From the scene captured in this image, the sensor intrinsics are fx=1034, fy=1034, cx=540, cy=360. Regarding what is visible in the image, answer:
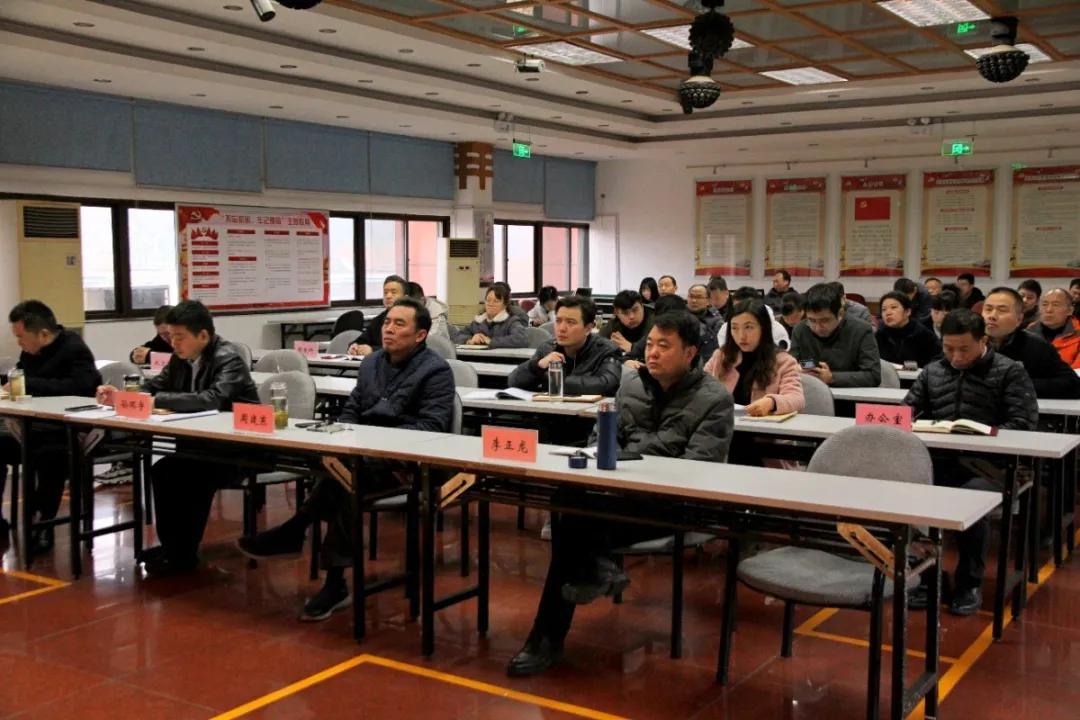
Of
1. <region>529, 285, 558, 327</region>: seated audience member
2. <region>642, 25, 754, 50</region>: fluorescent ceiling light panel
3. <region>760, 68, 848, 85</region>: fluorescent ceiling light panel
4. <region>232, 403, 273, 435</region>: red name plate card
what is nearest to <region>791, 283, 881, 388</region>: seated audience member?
<region>642, 25, 754, 50</region>: fluorescent ceiling light panel

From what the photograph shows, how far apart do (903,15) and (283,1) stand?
15.0ft

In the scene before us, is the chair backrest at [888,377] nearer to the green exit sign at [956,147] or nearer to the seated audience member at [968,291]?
the seated audience member at [968,291]

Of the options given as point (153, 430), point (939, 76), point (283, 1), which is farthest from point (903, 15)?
point (153, 430)

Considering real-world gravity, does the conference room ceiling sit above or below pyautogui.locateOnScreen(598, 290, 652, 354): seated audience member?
above

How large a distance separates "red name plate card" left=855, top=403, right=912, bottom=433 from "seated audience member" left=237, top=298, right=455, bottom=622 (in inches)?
66.8

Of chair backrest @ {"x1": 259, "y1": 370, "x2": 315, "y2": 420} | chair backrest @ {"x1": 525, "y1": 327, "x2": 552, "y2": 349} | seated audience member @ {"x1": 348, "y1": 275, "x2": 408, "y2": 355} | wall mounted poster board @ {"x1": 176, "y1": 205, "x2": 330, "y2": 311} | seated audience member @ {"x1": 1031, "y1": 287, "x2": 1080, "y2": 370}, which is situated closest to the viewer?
chair backrest @ {"x1": 259, "y1": 370, "x2": 315, "y2": 420}

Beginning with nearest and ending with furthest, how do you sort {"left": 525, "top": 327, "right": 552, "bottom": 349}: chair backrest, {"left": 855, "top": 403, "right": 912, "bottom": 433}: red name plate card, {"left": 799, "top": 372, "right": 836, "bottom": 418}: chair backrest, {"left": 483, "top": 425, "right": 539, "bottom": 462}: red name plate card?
{"left": 483, "top": 425, "right": 539, "bottom": 462}: red name plate card
{"left": 855, "top": 403, "right": 912, "bottom": 433}: red name plate card
{"left": 799, "top": 372, "right": 836, "bottom": 418}: chair backrest
{"left": 525, "top": 327, "right": 552, "bottom": 349}: chair backrest

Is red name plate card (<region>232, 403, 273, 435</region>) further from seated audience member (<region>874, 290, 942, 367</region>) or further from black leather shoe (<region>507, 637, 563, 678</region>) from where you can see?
seated audience member (<region>874, 290, 942, 367</region>)

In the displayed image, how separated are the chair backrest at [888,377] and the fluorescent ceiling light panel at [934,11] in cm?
262

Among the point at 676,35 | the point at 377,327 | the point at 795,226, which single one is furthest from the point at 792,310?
the point at 795,226

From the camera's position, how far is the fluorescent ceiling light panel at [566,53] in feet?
27.2

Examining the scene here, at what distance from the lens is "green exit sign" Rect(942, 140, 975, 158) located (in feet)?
36.2

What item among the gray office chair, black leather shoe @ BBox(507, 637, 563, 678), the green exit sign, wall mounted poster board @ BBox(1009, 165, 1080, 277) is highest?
the green exit sign

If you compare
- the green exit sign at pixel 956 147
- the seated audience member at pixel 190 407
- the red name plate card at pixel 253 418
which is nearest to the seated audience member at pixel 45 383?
the seated audience member at pixel 190 407
